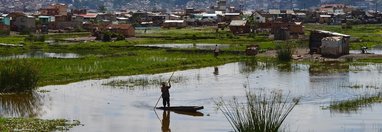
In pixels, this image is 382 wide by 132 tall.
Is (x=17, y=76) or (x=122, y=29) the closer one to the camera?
(x=17, y=76)

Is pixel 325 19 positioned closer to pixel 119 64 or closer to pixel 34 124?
pixel 119 64

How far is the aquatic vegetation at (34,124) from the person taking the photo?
58.7 feet

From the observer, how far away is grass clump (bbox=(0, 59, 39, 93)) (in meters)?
25.4

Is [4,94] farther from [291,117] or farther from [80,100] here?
[291,117]

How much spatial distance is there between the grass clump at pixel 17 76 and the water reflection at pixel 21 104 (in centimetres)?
37

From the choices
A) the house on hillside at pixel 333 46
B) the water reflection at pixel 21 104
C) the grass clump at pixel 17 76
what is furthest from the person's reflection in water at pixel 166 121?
the house on hillside at pixel 333 46

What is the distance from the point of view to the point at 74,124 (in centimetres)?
1912

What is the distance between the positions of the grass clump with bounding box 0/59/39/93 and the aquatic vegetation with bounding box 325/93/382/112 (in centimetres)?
1144

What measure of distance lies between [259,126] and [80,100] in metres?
12.8

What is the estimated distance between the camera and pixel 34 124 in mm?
18641

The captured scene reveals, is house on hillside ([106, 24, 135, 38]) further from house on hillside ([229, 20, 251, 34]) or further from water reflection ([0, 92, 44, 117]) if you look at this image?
water reflection ([0, 92, 44, 117])

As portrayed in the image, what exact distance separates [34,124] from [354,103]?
426 inches

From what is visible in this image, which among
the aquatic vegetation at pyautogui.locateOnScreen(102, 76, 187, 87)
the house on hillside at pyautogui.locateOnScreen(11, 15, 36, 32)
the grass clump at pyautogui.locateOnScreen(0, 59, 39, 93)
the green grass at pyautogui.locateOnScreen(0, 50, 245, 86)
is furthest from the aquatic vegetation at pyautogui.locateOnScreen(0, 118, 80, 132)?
the house on hillside at pyautogui.locateOnScreen(11, 15, 36, 32)

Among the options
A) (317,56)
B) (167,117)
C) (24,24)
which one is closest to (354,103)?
(167,117)
